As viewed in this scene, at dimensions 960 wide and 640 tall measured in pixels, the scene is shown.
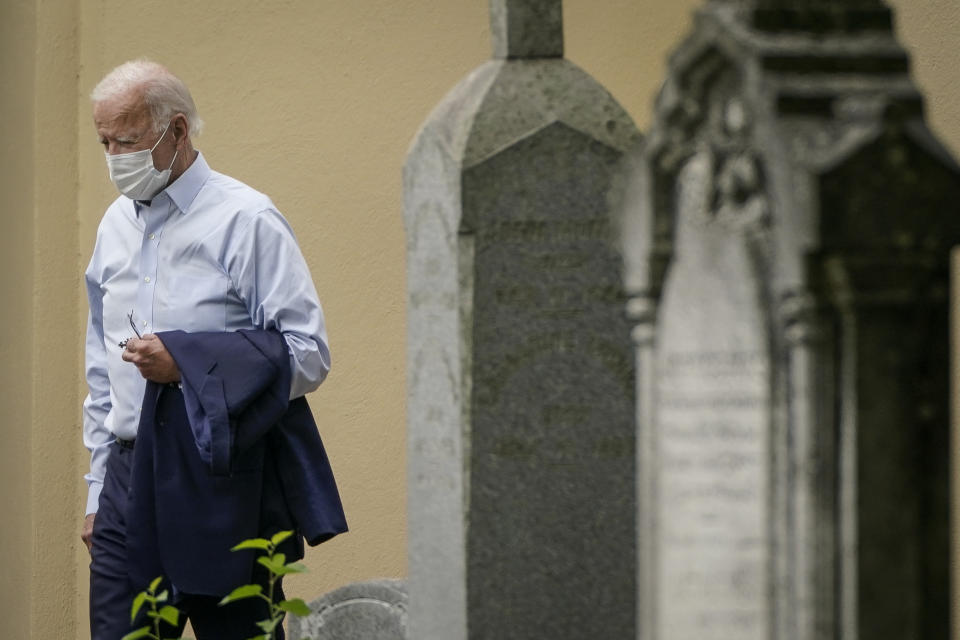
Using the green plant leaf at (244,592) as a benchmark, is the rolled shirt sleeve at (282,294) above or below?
above

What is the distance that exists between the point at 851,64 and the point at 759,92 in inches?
6.7

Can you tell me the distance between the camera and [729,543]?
13.5 feet

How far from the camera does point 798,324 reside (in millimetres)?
3848

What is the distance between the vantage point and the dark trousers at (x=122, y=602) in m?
5.75

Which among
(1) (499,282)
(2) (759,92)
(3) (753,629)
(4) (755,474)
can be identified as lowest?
(3) (753,629)

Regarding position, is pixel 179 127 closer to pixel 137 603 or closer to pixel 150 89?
pixel 150 89

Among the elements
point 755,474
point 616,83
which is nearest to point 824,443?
point 755,474

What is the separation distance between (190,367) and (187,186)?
549 mm

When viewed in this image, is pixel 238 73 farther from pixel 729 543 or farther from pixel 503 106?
pixel 729 543

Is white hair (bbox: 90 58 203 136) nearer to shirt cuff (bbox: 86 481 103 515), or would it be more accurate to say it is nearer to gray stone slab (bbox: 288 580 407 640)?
shirt cuff (bbox: 86 481 103 515)

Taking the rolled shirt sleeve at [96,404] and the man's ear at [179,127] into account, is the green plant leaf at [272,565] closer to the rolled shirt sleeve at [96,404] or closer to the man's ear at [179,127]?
the rolled shirt sleeve at [96,404]

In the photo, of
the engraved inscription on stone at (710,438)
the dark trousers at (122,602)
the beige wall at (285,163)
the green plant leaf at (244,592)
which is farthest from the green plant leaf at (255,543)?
the beige wall at (285,163)

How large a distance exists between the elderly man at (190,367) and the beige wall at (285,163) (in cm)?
174

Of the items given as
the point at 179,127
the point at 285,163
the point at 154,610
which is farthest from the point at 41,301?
the point at 154,610
